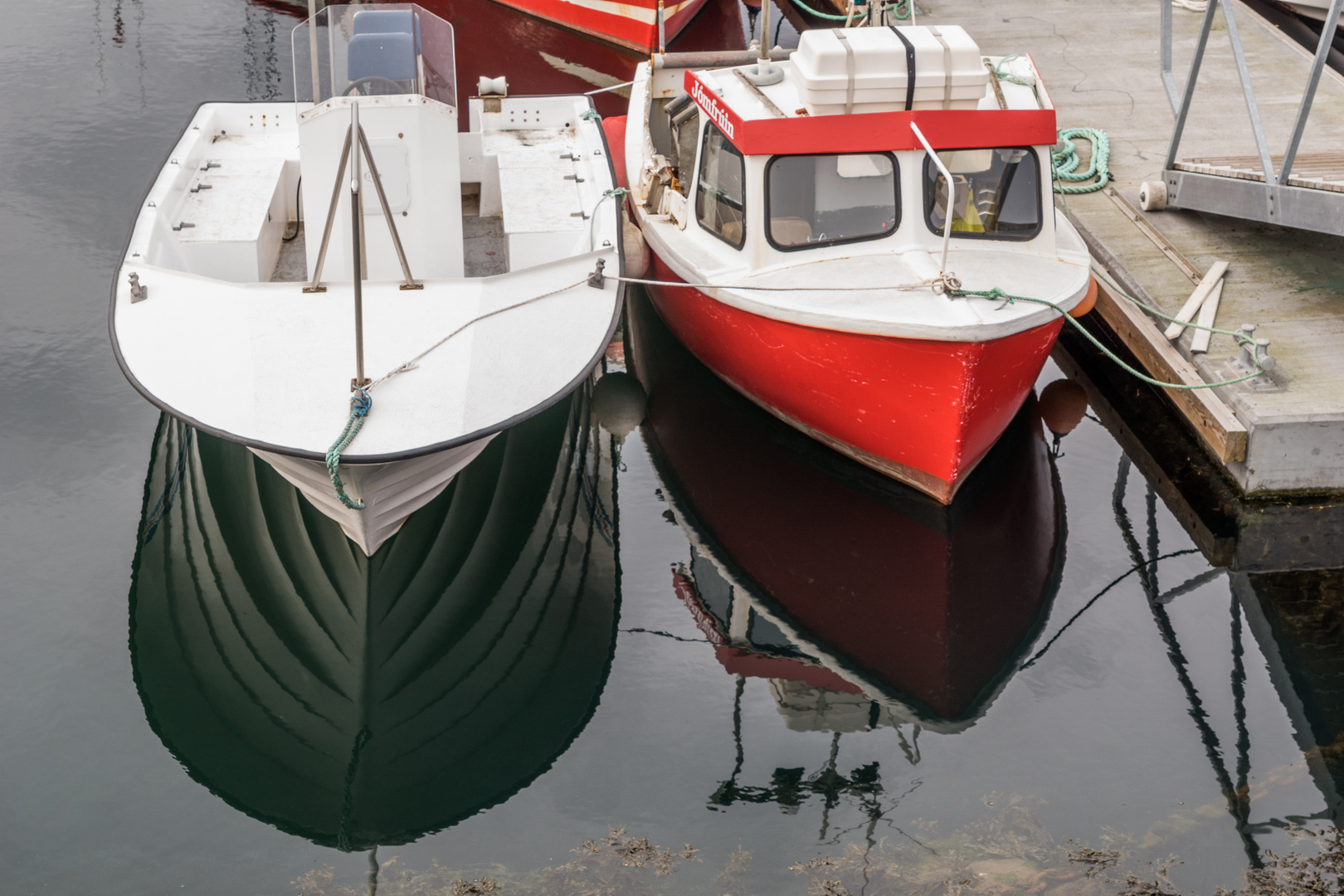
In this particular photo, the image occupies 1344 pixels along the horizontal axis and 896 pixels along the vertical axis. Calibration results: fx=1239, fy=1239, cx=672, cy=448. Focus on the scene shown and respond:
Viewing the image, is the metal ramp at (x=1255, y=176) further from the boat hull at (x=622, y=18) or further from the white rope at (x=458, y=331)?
the boat hull at (x=622, y=18)

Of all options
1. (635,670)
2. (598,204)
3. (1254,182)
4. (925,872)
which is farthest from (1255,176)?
(925,872)

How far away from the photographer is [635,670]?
6488 millimetres

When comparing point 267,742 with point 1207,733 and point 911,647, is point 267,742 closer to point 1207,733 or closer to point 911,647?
point 911,647

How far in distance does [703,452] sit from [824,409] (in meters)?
1.02

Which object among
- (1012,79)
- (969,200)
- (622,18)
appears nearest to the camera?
(969,200)

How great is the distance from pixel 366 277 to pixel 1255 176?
5896 millimetres

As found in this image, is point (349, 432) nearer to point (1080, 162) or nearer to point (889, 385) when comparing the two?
point (889, 385)

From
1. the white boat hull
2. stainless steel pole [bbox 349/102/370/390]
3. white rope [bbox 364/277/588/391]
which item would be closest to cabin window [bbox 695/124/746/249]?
white rope [bbox 364/277/588/391]

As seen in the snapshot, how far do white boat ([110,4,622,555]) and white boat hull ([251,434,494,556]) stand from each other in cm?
2

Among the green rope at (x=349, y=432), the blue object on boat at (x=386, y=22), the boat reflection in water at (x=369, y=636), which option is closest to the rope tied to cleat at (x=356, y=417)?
the green rope at (x=349, y=432)

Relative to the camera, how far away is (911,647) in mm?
6691

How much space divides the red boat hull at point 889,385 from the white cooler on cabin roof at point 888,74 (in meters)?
1.40

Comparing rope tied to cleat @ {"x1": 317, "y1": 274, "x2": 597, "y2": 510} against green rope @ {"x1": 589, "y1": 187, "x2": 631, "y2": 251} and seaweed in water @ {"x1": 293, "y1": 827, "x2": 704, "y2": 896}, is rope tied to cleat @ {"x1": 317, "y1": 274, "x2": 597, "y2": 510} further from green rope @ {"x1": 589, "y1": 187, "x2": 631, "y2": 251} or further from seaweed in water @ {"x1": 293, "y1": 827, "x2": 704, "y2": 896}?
seaweed in water @ {"x1": 293, "y1": 827, "x2": 704, "y2": 896}

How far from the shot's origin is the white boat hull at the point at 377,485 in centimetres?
608
